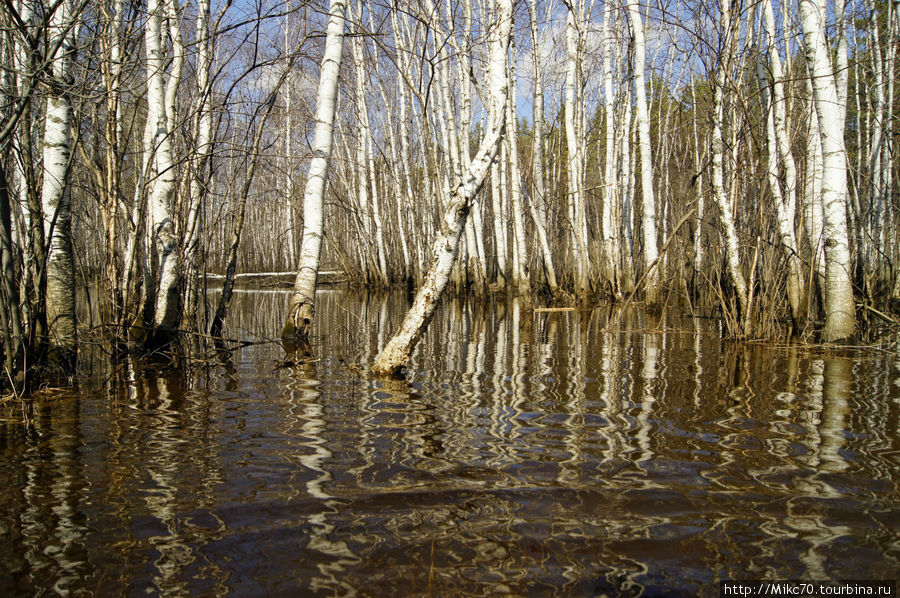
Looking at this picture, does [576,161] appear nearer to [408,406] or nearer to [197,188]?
[197,188]

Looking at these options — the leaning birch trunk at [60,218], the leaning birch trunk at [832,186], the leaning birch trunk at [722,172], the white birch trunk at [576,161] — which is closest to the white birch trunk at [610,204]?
the white birch trunk at [576,161]

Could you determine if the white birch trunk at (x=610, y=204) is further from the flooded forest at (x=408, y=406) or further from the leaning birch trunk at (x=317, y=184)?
the leaning birch trunk at (x=317, y=184)

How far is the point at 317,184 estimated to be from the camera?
649 cm

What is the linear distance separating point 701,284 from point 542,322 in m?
2.76

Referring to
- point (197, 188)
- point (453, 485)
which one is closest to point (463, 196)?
point (453, 485)

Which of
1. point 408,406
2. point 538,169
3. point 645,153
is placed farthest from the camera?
point 538,169

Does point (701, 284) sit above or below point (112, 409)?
above

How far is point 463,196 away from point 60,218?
2930 mm

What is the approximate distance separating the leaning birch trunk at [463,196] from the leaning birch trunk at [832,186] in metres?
3.15

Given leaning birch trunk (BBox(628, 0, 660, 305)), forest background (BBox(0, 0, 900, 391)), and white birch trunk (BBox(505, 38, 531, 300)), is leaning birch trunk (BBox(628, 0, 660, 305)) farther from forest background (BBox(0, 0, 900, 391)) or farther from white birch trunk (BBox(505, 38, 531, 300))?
white birch trunk (BBox(505, 38, 531, 300))

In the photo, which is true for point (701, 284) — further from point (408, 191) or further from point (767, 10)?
point (408, 191)

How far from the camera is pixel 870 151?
10.5 m

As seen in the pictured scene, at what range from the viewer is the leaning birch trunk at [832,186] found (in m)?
5.66

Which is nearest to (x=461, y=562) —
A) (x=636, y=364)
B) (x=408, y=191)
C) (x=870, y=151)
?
(x=636, y=364)
